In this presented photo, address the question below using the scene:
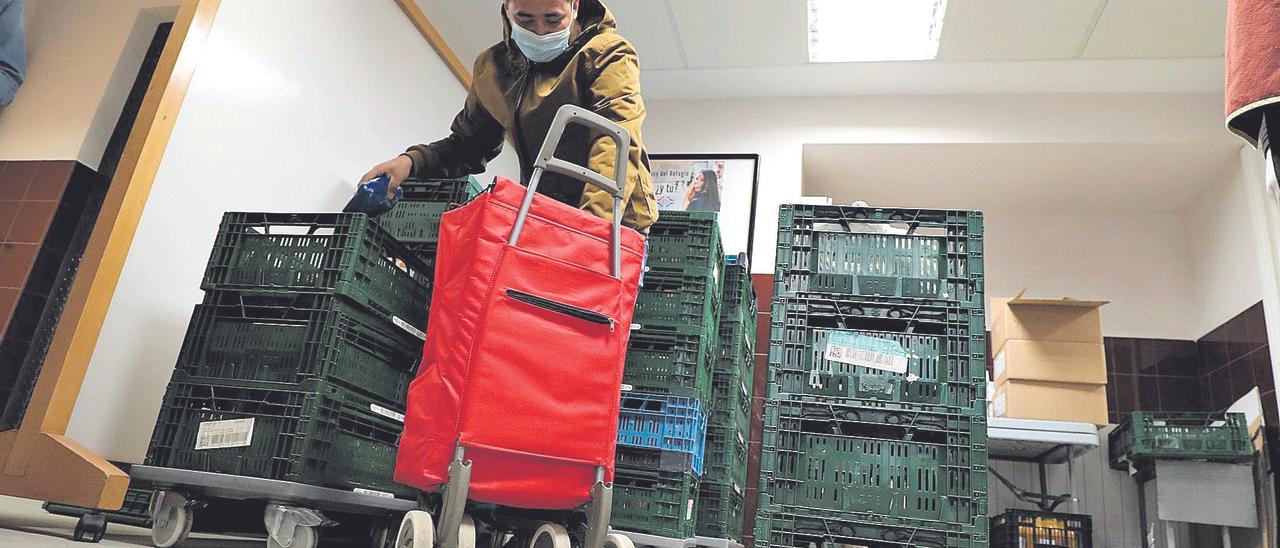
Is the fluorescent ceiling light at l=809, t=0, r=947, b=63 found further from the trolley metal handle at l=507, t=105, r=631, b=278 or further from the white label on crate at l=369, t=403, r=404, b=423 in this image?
the white label on crate at l=369, t=403, r=404, b=423

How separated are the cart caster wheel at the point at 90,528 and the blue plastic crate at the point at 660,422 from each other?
4.34 feet

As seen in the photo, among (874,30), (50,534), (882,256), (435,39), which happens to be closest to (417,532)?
(50,534)

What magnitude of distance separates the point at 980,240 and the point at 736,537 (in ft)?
6.05

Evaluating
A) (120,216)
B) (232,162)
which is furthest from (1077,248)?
(120,216)

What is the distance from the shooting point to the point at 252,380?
81.0 inches

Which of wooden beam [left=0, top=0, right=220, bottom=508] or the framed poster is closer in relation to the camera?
wooden beam [left=0, top=0, right=220, bottom=508]

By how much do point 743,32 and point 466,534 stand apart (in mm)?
3677

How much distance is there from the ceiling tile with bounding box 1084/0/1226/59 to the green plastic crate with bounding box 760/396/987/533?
10.3 ft

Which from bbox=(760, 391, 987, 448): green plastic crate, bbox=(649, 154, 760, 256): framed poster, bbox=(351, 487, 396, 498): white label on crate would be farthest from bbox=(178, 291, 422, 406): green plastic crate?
bbox=(649, 154, 760, 256): framed poster

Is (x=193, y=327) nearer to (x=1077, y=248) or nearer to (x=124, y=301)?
(x=124, y=301)

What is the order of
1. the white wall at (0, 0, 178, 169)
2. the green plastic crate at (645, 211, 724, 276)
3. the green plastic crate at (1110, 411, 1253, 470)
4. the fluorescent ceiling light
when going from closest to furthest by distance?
the green plastic crate at (645, 211, 724, 276), the white wall at (0, 0, 178, 169), the green plastic crate at (1110, 411, 1253, 470), the fluorescent ceiling light

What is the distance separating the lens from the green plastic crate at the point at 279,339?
6.75 ft

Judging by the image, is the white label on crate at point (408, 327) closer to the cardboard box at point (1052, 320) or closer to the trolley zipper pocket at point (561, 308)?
the trolley zipper pocket at point (561, 308)

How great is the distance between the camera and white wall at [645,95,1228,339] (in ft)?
16.3
